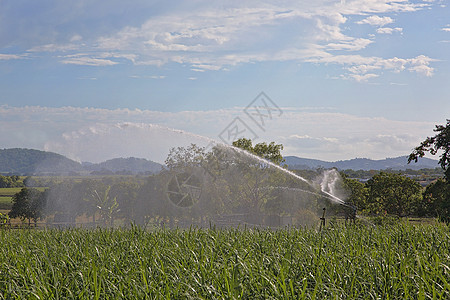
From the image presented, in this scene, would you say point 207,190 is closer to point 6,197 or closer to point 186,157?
point 186,157

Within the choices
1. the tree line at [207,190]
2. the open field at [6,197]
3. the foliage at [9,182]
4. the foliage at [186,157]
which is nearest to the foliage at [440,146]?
the tree line at [207,190]

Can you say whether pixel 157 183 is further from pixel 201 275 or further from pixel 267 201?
pixel 201 275

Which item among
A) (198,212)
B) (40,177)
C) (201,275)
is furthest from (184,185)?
(201,275)

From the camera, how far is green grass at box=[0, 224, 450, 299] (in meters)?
4.84

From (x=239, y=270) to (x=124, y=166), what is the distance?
28.1 meters

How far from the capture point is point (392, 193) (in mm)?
44812

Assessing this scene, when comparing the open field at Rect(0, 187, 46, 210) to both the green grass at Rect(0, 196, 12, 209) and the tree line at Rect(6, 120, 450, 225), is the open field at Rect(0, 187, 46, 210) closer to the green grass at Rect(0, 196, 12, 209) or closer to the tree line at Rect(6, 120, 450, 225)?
the green grass at Rect(0, 196, 12, 209)

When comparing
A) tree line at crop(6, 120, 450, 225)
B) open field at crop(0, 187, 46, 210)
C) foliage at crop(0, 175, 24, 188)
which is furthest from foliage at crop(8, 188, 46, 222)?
foliage at crop(0, 175, 24, 188)

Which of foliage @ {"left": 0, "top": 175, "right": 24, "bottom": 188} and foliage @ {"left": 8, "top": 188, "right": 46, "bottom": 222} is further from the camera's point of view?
foliage @ {"left": 0, "top": 175, "right": 24, "bottom": 188}

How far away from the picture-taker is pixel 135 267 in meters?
5.95

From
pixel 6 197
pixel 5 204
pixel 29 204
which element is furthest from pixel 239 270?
pixel 6 197

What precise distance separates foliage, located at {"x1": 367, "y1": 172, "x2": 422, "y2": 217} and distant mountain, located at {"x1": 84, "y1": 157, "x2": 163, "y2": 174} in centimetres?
2314

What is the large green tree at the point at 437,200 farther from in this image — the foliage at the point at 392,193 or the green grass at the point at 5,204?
the green grass at the point at 5,204

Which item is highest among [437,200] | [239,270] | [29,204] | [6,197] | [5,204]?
[239,270]
